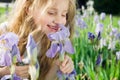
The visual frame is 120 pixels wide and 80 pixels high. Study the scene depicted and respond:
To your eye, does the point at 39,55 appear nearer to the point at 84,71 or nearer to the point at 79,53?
the point at 84,71

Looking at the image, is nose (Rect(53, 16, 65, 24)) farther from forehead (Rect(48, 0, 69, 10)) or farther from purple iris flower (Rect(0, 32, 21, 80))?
purple iris flower (Rect(0, 32, 21, 80))

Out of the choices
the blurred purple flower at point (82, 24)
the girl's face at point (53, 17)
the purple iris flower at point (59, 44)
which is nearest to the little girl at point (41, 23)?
the girl's face at point (53, 17)

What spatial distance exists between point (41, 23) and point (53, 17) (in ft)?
0.30

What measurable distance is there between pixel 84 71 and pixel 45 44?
0.90 m

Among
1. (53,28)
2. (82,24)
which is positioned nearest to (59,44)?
(53,28)

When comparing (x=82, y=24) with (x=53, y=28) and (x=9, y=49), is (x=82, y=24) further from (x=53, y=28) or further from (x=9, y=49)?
(x=9, y=49)

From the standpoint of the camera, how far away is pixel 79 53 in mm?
3500

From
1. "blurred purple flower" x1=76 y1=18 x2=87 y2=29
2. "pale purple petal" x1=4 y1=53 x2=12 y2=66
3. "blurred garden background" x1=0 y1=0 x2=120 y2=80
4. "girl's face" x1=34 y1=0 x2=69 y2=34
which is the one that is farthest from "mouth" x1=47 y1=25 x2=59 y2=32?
"blurred purple flower" x1=76 y1=18 x2=87 y2=29

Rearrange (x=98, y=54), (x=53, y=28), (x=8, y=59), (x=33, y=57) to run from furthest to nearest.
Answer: (x=98, y=54) → (x=53, y=28) → (x=8, y=59) → (x=33, y=57)

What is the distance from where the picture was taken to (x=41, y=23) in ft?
6.79

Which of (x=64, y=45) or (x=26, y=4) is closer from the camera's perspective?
(x=64, y=45)

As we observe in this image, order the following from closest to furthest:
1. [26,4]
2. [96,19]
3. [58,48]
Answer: [58,48]
[26,4]
[96,19]

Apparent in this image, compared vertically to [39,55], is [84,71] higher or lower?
lower

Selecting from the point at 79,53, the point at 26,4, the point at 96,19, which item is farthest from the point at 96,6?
the point at 26,4
